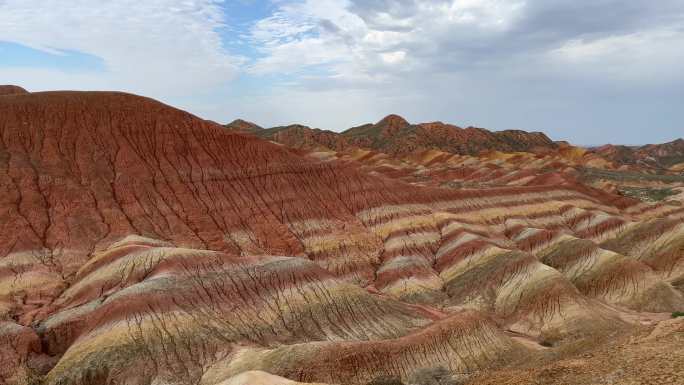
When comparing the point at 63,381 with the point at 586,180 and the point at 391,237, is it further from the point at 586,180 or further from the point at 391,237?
the point at 586,180

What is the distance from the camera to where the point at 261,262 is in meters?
46.9

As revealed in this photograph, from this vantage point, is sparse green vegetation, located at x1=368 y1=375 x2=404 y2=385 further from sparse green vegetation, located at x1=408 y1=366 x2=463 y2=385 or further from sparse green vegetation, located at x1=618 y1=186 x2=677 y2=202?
sparse green vegetation, located at x1=618 y1=186 x2=677 y2=202

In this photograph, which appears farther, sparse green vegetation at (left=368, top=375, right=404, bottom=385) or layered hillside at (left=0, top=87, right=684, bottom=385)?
layered hillside at (left=0, top=87, right=684, bottom=385)

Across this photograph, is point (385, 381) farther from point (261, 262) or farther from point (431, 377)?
point (261, 262)

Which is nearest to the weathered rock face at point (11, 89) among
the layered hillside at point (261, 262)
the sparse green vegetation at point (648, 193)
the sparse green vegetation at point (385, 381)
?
the layered hillside at point (261, 262)

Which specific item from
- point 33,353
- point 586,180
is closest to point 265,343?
point 33,353

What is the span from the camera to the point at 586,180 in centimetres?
14675

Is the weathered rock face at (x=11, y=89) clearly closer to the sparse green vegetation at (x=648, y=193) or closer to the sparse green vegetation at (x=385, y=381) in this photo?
the sparse green vegetation at (x=385, y=381)

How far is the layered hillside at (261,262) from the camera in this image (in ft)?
119

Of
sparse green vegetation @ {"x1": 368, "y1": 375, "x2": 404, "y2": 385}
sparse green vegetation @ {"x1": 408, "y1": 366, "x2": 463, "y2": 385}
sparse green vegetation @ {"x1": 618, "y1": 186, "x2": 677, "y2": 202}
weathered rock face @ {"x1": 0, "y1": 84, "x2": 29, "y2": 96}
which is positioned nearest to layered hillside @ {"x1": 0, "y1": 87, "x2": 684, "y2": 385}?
sparse green vegetation @ {"x1": 368, "y1": 375, "x2": 404, "y2": 385}

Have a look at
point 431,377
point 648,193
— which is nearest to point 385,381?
point 431,377

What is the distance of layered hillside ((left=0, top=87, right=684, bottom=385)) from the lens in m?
36.3

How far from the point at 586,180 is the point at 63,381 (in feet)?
474

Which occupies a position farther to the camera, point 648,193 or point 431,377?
point 648,193
